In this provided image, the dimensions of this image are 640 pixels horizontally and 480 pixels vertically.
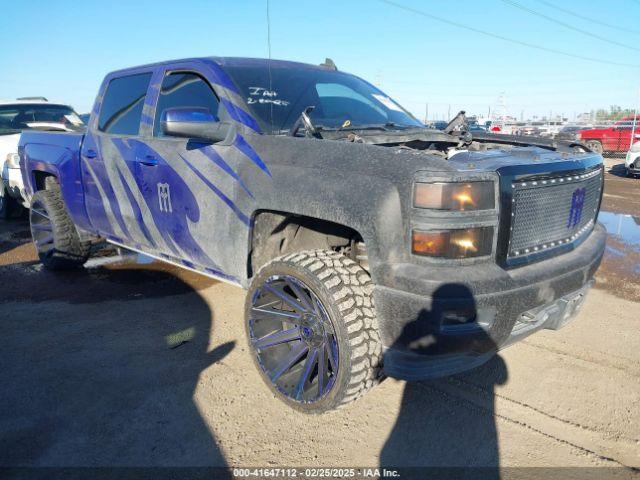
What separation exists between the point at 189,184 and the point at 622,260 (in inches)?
182

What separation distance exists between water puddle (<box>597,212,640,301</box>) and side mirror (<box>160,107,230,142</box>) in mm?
→ 3674

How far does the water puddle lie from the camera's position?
14.6 feet

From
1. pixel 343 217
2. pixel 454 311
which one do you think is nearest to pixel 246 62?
pixel 343 217

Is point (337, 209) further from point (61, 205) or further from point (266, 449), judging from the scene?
point (61, 205)

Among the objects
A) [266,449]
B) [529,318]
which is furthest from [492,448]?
[266,449]

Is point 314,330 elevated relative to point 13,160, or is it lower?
lower

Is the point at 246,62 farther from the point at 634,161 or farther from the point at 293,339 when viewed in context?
the point at 634,161

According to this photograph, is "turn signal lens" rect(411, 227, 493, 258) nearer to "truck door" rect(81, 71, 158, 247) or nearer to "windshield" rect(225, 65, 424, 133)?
"windshield" rect(225, 65, 424, 133)

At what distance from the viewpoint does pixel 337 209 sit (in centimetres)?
232

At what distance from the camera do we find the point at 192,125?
2814mm

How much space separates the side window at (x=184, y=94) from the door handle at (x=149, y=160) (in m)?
0.19

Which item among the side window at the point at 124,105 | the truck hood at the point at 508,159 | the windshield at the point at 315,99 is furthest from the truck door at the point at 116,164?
the truck hood at the point at 508,159

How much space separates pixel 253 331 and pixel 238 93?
4.85 feet

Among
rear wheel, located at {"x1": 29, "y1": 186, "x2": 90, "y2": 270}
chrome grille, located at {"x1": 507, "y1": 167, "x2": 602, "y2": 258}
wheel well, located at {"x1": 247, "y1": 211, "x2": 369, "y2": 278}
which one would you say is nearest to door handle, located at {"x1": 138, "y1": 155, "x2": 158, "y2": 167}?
wheel well, located at {"x1": 247, "y1": 211, "x2": 369, "y2": 278}
